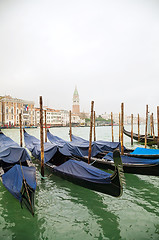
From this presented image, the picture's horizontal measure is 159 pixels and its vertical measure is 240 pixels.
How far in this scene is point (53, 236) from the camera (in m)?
2.38

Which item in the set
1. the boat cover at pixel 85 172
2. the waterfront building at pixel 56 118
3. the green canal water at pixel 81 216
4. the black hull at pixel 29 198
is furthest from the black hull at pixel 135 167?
the waterfront building at pixel 56 118

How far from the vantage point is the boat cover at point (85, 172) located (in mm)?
3166

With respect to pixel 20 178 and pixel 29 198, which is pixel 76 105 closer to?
pixel 20 178

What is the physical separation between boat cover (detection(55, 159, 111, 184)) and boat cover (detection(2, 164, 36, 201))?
0.79 metres

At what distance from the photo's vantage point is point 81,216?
2.84m

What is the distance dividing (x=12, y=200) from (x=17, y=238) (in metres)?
1.15

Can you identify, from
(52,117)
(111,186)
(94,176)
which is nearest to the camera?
(111,186)

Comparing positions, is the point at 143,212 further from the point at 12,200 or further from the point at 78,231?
the point at 12,200

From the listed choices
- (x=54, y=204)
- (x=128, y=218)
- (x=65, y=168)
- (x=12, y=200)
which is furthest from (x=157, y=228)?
(x=12, y=200)

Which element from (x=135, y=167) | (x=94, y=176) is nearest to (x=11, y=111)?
(x=135, y=167)

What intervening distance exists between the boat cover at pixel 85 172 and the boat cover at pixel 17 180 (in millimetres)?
787

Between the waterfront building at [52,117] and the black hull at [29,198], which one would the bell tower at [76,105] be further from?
the black hull at [29,198]

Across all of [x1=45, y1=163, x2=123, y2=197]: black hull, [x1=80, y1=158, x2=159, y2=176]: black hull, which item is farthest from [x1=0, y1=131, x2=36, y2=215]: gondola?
[x1=80, y1=158, x2=159, y2=176]: black hull

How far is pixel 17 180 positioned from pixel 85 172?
4.30 ft
